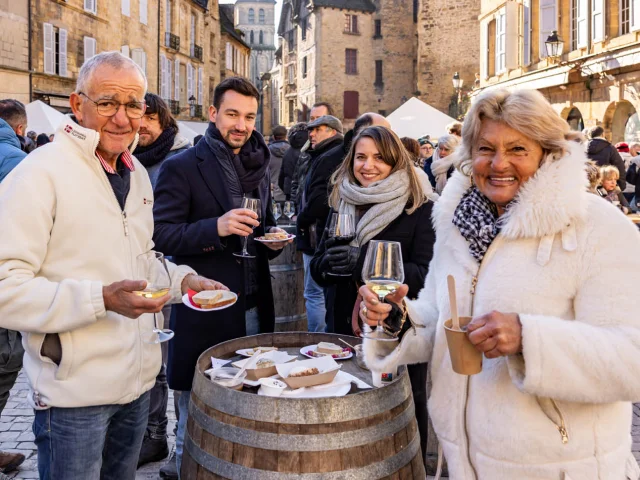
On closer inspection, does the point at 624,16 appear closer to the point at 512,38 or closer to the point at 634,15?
the point at 634,15

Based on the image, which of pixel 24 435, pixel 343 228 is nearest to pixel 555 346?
pixel 343 228

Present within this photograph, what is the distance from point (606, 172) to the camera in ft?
26.7

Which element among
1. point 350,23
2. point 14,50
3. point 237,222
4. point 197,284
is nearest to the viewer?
point 197,284

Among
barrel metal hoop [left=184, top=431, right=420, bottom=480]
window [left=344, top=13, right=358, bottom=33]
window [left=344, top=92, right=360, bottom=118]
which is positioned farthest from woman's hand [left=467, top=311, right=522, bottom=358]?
window [left=344, top=13, right=358, bottom=33]

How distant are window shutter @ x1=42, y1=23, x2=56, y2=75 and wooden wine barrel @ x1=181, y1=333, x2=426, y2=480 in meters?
22.5

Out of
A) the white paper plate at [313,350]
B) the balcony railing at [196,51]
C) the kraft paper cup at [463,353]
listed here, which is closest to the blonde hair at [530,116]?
the kraft paper cup at [463,353]

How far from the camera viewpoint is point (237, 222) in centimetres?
320

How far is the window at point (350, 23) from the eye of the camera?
4903cm

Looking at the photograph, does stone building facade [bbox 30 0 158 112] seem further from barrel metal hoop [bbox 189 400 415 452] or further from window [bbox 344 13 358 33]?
window [bbox 344 13 358 33]

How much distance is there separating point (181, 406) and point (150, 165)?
1726 mm

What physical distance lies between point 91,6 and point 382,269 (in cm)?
2532

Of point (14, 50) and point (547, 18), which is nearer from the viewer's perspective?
point (547, 18)

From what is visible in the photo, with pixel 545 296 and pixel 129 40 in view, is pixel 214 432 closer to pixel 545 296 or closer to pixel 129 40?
pixel 545 296

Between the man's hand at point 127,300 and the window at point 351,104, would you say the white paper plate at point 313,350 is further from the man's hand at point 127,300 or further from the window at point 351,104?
the window at point 351,104
